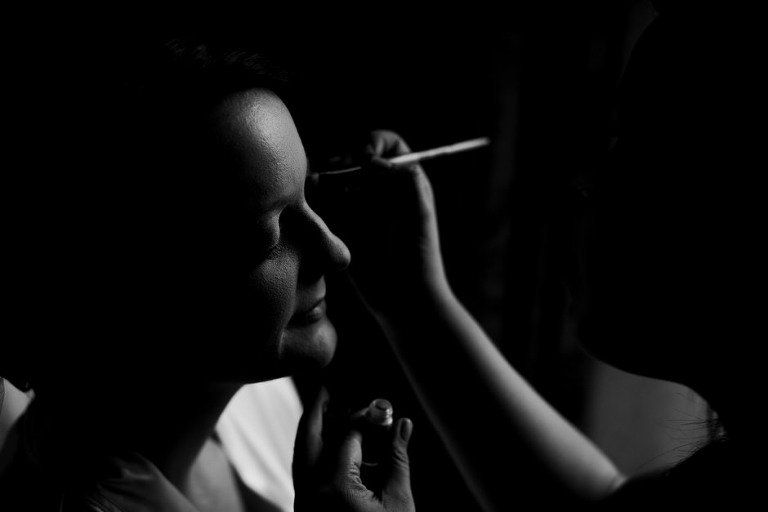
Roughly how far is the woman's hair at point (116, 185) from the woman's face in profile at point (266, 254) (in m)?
0.02

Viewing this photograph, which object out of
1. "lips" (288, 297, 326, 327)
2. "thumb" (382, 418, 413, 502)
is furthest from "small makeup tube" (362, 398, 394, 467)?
"lips" (288, 297, 326, 327)

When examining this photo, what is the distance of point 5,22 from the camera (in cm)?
52

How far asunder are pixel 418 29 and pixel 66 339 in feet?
2.31

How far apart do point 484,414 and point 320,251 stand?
46cm

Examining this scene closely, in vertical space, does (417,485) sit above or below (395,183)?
below

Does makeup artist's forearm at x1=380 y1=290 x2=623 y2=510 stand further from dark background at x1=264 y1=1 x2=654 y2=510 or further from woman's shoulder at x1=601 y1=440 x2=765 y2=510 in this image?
woman's shoulder at x1=601 y1=440 x2=765 y2=510

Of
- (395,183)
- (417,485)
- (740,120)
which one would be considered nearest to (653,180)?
(740,120)

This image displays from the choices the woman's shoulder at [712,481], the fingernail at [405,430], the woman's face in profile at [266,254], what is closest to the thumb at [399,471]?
the fingernail at [405,430]

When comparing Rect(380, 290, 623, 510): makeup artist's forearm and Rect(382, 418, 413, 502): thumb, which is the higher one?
Rect(382, 418, 413, 502): thumb

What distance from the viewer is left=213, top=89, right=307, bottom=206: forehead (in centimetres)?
57

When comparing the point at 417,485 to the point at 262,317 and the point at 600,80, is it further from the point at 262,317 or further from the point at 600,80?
the point at 600,80

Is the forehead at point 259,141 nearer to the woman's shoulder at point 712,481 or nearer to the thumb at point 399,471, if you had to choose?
the thumb at point 399,471

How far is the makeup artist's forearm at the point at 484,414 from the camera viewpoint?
941mm

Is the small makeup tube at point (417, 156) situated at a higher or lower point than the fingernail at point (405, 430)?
higher
